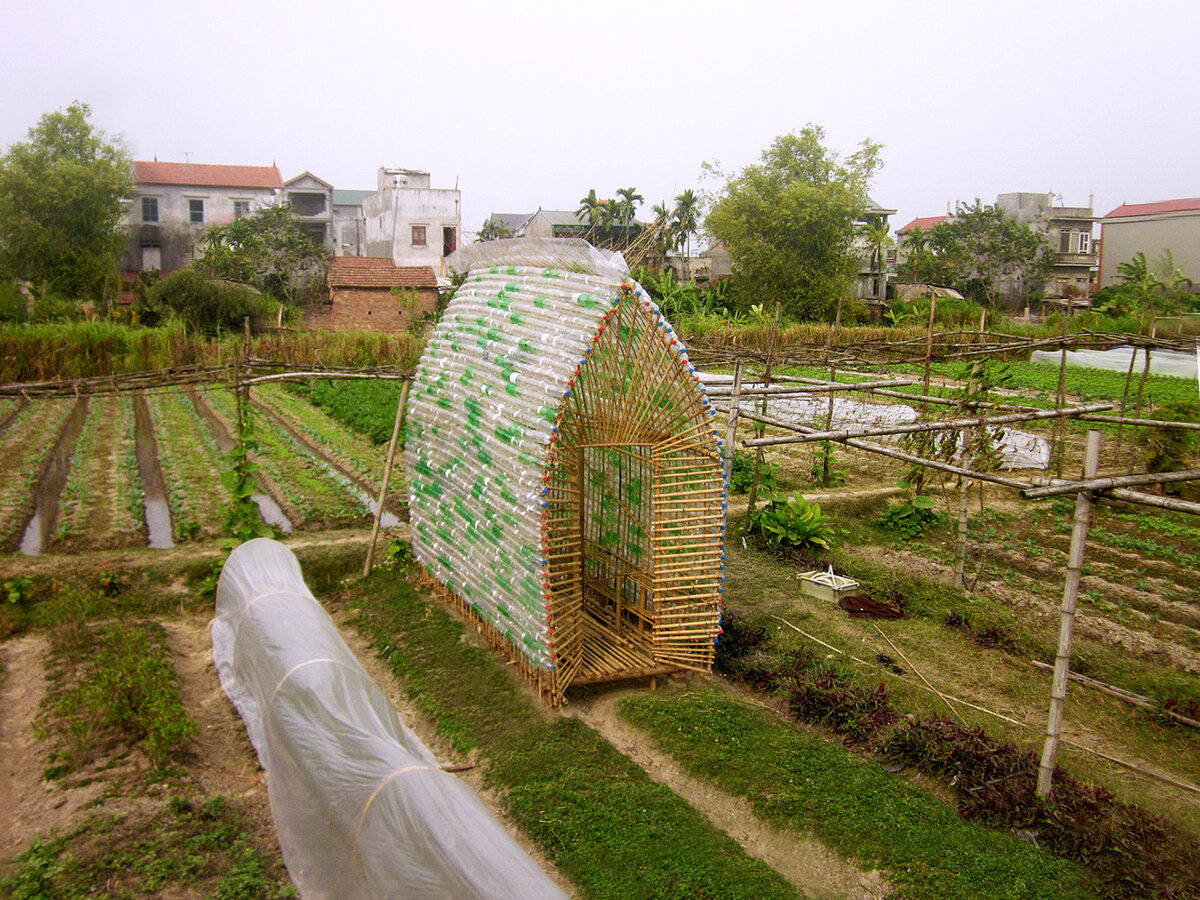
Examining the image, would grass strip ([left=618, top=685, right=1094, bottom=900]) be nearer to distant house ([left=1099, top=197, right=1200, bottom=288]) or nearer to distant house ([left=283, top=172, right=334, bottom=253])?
distant house ([left=1099, top=197, right=1200, bottom=288])

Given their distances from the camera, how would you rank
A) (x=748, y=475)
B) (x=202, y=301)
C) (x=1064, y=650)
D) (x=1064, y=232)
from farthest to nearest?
(x=1064, y=232), (x=202, y=301), (x=748, y=475), (x=1064, y=650)

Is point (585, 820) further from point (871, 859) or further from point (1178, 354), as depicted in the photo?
point (1178, 354)

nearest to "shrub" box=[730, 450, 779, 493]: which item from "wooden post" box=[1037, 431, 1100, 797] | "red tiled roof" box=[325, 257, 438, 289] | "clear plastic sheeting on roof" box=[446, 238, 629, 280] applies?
"clear plastic sheeting on roof" box=[446, 238, 629, 280]

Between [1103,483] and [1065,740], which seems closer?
[1103,483]

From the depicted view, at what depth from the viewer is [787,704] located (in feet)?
25.2

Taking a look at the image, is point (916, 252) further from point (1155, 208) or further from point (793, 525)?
point (793, 525)

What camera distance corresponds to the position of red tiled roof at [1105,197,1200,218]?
42.6 metres

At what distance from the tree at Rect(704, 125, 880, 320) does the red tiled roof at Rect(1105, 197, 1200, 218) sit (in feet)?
51.6

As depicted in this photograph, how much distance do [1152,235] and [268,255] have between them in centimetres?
4307

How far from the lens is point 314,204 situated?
49125 millimetres

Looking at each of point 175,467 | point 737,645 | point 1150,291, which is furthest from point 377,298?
point 1150,291

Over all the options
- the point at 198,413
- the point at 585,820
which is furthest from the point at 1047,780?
the point at 198,413

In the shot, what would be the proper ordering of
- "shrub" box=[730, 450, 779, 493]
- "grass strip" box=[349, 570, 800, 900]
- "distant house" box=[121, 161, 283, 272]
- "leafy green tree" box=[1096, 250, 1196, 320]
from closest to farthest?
"grass strip" box=[349, 570, 800, 900]
"shrub" box=[730, 450, 779, 493]
"leafy green tree" box=[1096, 250, 1196, 320]
"distant house" box=[121, 161, 283, 272]

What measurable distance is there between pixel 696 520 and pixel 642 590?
1205mm
